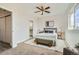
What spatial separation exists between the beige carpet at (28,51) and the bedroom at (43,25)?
6 centimetres

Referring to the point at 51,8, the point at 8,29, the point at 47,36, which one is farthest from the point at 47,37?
the point at 8,29

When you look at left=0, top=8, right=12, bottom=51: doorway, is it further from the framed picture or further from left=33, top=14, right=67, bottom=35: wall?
the framed picture

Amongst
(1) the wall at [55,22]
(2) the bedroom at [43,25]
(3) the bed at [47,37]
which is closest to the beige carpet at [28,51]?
(2) the bedroom at [43,25]

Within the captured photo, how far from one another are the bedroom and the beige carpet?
0.06 metres

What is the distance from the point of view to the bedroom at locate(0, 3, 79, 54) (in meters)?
1.70

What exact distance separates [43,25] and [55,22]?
0.87 ft

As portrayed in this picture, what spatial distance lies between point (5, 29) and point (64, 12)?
1443 mm

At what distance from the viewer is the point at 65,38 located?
1.87 m

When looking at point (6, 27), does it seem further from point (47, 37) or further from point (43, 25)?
point (47, 37)

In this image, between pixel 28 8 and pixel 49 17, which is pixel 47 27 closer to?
pixel 49 17

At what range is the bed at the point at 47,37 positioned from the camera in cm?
180

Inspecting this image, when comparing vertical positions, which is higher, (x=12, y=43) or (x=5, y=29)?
(x=5, y=29)

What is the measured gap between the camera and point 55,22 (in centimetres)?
179

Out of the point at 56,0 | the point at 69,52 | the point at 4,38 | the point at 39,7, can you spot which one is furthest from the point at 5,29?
the point at 69,52
